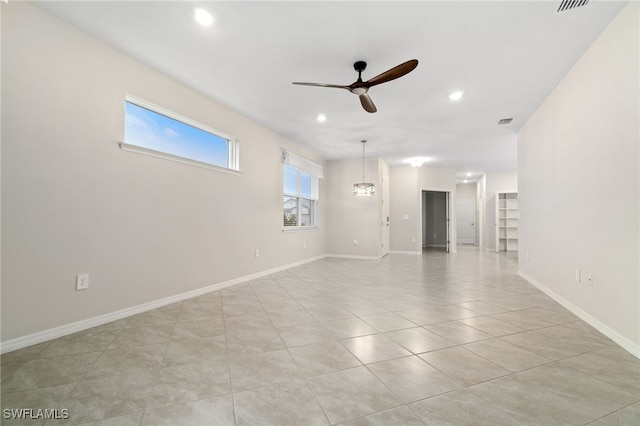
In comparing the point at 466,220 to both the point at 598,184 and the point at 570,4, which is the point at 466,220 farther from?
the point at 570,4

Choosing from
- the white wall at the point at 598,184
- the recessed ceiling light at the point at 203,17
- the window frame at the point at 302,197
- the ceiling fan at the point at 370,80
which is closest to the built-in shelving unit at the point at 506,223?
the white wall at the point at 598,184

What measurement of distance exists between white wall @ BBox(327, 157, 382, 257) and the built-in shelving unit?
4.51 metres

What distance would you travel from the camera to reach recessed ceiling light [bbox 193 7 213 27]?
212 cm

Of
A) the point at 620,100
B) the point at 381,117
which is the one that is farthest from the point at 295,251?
the point at 620,100

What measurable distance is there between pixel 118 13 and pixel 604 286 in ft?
14.9

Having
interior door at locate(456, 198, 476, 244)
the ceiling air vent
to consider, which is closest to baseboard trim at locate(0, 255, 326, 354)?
the ceiling air vent

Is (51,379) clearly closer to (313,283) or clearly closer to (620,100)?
(313,283)

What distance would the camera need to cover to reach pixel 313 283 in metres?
4.13

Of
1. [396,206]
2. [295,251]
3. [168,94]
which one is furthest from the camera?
[396,206]

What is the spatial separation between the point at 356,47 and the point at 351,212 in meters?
4.80

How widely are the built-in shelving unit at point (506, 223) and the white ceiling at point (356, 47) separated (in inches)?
215

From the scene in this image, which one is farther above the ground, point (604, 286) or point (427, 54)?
point (427, 54)

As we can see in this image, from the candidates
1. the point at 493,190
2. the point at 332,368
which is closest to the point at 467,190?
the point at 493,190

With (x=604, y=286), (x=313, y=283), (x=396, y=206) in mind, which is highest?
(x=396, y=206)
